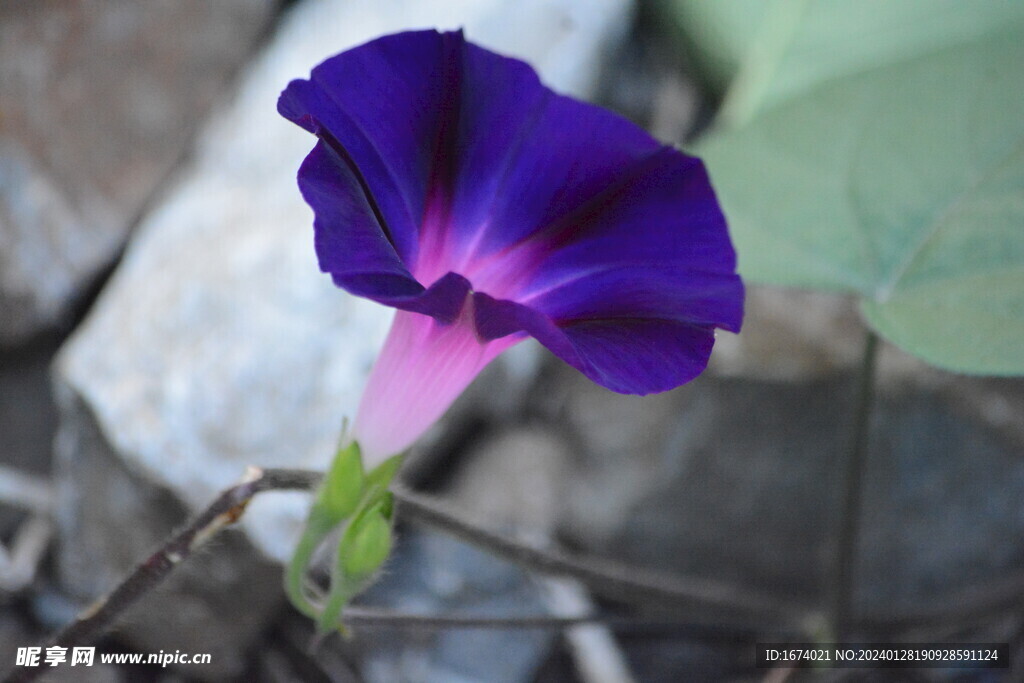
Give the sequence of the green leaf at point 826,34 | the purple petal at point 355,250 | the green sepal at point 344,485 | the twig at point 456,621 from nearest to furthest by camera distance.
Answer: the purple petal at point 355,250 < the green sepal at point 344,485 < the twig at point 456,621 < the green leaf at point 826,34

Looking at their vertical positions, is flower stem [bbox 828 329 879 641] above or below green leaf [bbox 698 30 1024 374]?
below

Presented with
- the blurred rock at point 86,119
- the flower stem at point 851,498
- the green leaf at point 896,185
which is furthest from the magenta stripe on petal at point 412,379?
the blurred rock at point 86,119

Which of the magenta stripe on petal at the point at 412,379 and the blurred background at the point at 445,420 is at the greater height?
the magenta stripe on petal at the point at 412,379

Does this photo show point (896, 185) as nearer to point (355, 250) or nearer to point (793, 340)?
point (793, 340)

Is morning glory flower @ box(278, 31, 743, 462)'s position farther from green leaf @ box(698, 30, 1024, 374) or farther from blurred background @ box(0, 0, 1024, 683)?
blurred background @ box(0, 0, 1024, 683)

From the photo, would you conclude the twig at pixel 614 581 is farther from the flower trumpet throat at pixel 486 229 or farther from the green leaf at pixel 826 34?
the green leaf at pixel 826 34

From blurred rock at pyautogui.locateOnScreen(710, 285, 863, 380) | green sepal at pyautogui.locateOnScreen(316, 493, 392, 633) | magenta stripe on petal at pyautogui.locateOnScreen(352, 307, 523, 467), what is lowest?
blurred rock at pyautogui.locateOnScreen(710, 285, 863, 380)

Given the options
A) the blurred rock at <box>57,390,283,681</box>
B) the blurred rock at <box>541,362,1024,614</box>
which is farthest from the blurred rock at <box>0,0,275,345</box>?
the blurred rock at <box>541,362,1024,614</box>
